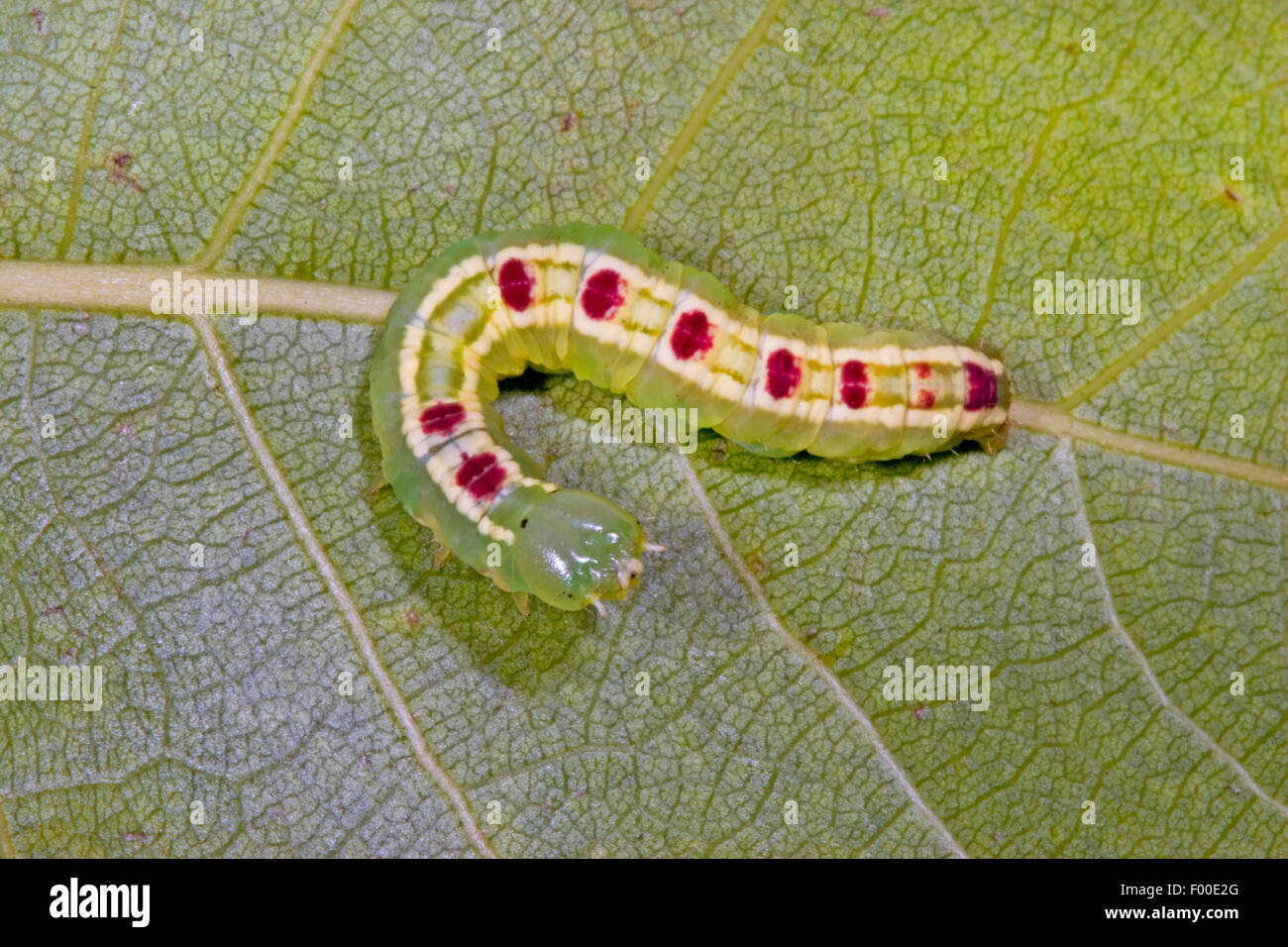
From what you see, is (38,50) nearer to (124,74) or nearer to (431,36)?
(124,74)

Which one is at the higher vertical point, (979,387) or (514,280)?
(514,280)

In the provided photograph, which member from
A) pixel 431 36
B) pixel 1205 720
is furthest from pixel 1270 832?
pixel 431 36

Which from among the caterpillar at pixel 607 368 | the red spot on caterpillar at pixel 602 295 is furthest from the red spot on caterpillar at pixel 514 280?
the red spot on caterpillar at pixel 602 295

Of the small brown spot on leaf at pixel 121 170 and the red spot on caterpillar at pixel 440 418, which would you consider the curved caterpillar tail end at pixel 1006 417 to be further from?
the small brown spot on leaf at pixel 121 170

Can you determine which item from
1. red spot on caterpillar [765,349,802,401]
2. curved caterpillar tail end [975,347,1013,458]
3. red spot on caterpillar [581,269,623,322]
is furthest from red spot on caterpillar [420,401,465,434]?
curved caterpillar tail end [975,347,1013,458]

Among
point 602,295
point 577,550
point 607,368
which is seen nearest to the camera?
point 577,550

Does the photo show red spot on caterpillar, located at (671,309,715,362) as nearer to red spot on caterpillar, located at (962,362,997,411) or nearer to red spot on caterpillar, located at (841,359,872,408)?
red spot on caterpillar, located at (841,359,872,408)

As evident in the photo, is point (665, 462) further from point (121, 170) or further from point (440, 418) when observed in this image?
point (121, 170)

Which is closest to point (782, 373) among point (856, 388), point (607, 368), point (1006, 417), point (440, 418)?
point (856, 388)
